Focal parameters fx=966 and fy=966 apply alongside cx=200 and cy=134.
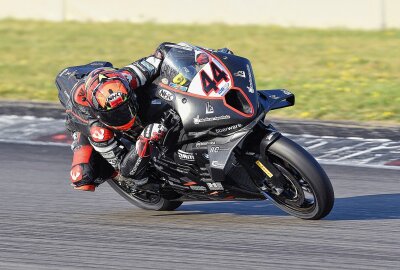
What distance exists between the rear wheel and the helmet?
929 mm

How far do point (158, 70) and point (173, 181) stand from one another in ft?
2.61

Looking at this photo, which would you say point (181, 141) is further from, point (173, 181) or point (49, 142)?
point (49, 142)

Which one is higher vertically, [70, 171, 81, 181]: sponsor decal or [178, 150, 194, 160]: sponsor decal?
[178, 150, 194, 160]: sponsor decal

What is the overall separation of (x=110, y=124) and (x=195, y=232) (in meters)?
0.94

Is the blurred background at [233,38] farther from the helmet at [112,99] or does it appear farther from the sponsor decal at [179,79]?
the helmet at [112,99]

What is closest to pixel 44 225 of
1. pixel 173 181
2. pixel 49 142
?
pixel 173 181

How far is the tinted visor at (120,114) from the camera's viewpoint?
21.1ft

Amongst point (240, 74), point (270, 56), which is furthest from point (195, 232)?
point (270, 56)

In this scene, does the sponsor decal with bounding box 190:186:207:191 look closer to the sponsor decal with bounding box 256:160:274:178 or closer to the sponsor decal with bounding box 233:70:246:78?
the sponsor decal with bounding box 256:160:274:178

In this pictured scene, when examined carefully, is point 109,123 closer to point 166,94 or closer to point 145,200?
point 166,94

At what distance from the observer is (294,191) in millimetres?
6617

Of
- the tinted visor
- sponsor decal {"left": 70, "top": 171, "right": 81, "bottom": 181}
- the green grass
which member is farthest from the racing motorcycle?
the green grass

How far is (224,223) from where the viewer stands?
691 cm

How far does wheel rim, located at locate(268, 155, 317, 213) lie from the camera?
21.1 ft
